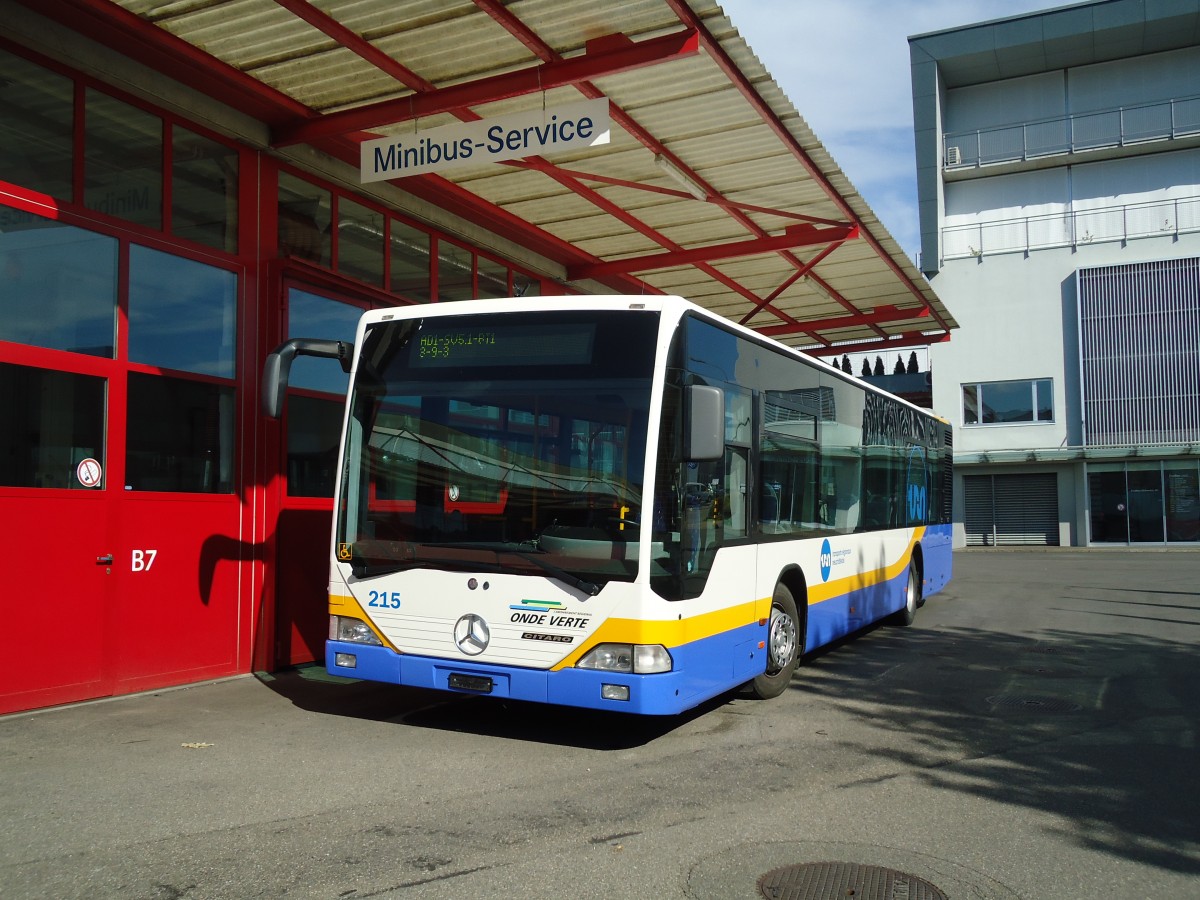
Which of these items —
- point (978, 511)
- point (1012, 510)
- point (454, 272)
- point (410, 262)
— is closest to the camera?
point (410, 262)

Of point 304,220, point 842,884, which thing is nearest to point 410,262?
point 304,220

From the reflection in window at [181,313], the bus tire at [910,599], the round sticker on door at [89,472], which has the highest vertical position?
the reflection in window at [181,313]

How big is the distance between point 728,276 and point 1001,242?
2695 centimetres

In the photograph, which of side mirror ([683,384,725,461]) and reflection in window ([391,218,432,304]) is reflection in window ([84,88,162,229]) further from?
side mirror ([683,384,725,461])

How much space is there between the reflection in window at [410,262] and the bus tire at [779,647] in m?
5.73

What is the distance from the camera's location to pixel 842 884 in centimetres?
459

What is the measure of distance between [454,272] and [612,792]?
27.7 ft

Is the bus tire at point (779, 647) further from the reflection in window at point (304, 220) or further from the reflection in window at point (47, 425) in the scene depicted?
the reflection in window at point (304, 220)

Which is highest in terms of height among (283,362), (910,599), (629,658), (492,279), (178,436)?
(492,279)

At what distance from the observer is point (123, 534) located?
8641 mm

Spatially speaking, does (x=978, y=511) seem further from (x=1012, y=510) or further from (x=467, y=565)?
(x=467, y=565)

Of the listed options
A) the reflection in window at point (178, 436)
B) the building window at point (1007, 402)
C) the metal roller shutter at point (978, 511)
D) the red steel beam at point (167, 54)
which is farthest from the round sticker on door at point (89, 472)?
the metal roller shutter at point (978, 511)

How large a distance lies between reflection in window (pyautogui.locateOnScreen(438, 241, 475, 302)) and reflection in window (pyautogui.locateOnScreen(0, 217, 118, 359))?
4756mm

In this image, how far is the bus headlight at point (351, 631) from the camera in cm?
739
